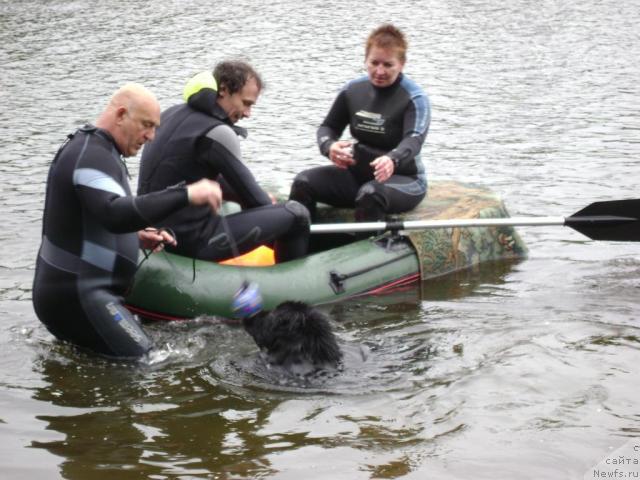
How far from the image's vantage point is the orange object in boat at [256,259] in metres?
7.53

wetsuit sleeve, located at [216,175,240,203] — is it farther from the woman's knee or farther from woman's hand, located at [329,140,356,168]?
woman's hand, located at [329,140,356,168]

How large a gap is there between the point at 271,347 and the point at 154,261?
1.31 meters

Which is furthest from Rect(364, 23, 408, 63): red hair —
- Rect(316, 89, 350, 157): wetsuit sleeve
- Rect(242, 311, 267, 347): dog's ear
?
Rect(242, 311, 267, 347): dog's ear

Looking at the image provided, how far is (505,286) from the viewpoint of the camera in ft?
27.1

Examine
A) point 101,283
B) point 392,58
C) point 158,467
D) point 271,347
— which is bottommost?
point 158,467

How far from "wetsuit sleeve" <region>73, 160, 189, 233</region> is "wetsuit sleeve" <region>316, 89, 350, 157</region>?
279 centimetres

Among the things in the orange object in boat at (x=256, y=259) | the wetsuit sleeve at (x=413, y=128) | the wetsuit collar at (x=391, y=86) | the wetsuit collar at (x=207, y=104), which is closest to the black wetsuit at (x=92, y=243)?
the wetsuit collar at (x=207, y=104)

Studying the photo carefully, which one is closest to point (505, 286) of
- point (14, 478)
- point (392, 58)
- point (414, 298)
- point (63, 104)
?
point (414, 298)

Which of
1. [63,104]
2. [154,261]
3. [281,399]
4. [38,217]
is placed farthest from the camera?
[63,104]

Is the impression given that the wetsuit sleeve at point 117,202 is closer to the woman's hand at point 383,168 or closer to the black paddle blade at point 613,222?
the woman's hand at point 383,168

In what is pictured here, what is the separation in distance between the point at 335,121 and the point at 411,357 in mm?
2700

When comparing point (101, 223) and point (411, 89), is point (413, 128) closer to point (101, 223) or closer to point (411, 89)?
point (411, 89)

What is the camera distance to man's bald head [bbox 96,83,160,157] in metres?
5.93

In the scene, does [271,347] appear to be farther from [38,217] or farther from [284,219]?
[38,217]
